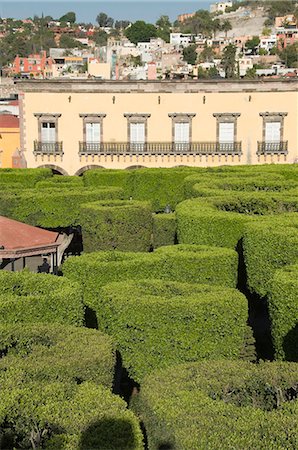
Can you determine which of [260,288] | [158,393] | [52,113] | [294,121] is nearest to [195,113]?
[294,121]

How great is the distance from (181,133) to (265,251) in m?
22.4

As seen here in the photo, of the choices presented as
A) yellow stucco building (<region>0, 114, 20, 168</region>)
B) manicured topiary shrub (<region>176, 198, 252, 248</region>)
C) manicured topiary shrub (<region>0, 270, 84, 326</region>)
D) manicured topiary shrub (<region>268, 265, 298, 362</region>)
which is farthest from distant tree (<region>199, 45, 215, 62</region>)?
manicured topiary shrub (<region>268, 265, 298, 362</region>)

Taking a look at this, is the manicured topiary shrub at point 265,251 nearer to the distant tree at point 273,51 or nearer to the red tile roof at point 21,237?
the red tile roof at point 21,237

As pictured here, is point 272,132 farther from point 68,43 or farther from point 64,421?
point 68,43

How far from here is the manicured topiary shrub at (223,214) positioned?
679 inches

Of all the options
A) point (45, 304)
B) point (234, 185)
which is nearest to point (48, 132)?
point (234, 185)

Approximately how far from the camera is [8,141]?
38.9m

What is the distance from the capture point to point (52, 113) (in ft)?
120

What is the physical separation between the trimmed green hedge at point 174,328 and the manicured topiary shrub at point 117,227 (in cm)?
785

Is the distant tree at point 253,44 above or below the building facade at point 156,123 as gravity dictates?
above

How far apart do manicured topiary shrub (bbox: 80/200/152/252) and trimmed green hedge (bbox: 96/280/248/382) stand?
7.85 meters

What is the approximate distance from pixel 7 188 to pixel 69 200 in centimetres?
360

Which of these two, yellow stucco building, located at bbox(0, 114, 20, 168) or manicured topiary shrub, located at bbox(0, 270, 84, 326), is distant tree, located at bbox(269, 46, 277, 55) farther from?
manicured topiary shrub, located at bbox(0, 270, 84, 326)

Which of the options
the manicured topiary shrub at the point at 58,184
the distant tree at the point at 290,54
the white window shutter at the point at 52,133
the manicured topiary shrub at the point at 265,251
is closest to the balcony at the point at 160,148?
the white window shutter at the point at 52,133
